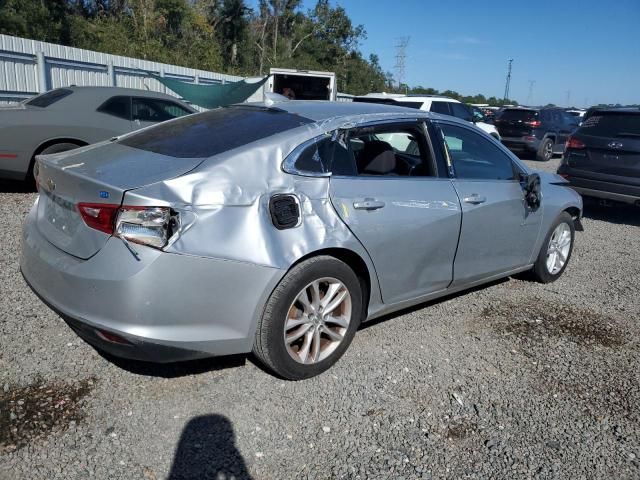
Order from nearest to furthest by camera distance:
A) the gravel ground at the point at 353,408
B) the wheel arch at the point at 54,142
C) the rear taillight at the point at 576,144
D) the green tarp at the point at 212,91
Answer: the gravel ground at the point at 353,408
the wheel arch at the point at 54,142
the rear taillight at the point at 576,144
the green tarp at the point at 212,91

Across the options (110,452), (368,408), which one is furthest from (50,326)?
(368,408)

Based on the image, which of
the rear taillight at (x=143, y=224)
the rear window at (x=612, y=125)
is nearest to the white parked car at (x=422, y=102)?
the rear window at (x=612, y=125)

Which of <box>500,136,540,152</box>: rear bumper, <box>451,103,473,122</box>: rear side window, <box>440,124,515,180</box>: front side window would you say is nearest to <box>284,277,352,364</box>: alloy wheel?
<box>440,124,515,180</box>: front side window

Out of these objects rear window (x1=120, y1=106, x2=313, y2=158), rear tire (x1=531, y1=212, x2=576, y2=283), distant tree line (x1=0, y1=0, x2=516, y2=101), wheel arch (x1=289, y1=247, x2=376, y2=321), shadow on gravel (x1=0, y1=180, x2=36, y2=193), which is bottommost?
shadow on gravel (x1=0, y1=180, x2=36, y2=193)

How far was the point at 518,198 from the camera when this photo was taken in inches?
170

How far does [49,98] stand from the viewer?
7555 mm

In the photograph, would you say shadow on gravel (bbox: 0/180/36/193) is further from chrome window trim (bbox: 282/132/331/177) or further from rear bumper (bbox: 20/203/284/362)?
chrome window trim (bbox: 282/132/331/177)

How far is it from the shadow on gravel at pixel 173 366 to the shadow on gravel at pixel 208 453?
483 millimetres

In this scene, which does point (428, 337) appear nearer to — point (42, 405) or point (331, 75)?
point (42, 405)

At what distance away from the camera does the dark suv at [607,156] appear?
7523 mm

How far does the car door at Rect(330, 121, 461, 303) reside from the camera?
10.6 ft

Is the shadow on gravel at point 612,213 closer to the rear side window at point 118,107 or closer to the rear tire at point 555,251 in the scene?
the rear tire at point 555,251

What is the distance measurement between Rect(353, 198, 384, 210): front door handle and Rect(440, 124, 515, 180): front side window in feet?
2.95

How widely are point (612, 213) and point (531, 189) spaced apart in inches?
225
